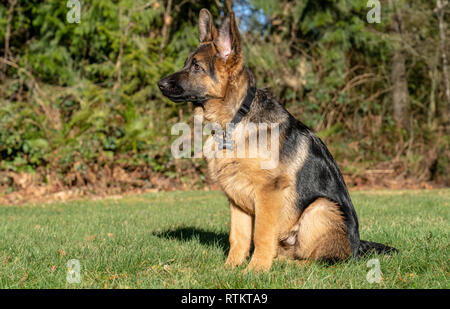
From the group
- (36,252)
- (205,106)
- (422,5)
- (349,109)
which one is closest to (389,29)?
(422,5)

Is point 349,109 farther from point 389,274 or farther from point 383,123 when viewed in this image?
point 389,274

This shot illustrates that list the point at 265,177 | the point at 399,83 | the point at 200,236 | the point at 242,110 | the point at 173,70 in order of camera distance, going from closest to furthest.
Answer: the point at 265,177 → the point at 242,110 → the point at 200,236 → the point at 173,70 → the point at 399,83

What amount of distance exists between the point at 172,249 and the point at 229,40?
83.4 inches

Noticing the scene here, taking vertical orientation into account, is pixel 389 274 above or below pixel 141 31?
below

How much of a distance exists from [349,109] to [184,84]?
384 inches

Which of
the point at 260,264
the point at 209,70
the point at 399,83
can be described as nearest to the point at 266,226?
the point at 260,264

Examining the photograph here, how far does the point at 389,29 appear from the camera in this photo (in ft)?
45.2

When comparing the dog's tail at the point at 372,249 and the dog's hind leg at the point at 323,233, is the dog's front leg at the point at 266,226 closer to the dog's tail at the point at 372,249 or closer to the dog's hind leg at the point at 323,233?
the dog's hind leg at the point at 323,233

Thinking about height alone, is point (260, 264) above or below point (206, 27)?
below

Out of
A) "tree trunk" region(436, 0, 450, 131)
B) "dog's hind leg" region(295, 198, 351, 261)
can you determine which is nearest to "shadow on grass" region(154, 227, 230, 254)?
"dog's hind leg" region(295, 198, 351, 261)

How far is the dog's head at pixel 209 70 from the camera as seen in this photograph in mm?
4125

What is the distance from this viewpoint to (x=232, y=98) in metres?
4.16

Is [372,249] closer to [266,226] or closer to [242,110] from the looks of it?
[266,226]

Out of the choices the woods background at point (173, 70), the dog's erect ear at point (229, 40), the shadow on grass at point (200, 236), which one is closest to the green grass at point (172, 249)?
the shadow on grass at point (200, 236)
